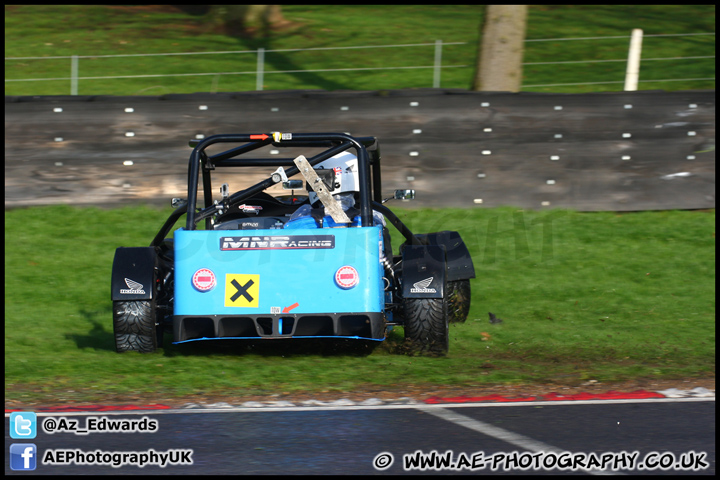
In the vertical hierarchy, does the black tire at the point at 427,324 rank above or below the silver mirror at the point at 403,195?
below

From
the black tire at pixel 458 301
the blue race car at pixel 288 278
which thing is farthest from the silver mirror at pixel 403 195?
the black tire at pixel 458 301

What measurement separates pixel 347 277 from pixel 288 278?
17.7 inches

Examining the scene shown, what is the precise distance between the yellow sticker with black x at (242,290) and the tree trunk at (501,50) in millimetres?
8493

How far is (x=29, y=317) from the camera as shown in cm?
884

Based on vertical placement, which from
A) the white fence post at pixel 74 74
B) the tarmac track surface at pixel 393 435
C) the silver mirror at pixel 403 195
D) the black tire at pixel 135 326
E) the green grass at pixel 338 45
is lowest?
the tarmac track surface at pixel 393 435

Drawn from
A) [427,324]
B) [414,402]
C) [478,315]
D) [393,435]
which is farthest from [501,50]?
[393,435]

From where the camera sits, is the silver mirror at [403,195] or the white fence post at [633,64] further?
the white fence post at [633,64]

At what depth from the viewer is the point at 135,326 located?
7473 mm

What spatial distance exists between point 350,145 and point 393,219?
1.01 m

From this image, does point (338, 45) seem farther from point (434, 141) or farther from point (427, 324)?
point (427, 324)

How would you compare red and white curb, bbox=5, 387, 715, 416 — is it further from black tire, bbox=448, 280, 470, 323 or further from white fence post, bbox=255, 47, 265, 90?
white fence post, bbox=255, 47, 265, 90

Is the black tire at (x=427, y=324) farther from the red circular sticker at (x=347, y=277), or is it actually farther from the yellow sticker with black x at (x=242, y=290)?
the yellow sticker with black x at (x=242, y=290)

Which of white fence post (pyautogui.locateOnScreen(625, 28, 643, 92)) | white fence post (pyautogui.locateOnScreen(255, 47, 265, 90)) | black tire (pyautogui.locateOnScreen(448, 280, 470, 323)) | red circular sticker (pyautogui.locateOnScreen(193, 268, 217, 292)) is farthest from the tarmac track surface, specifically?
white fence post (pyautogui.locateOnScreen(255, 47, 265, 90))

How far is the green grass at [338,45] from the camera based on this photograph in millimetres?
20781
